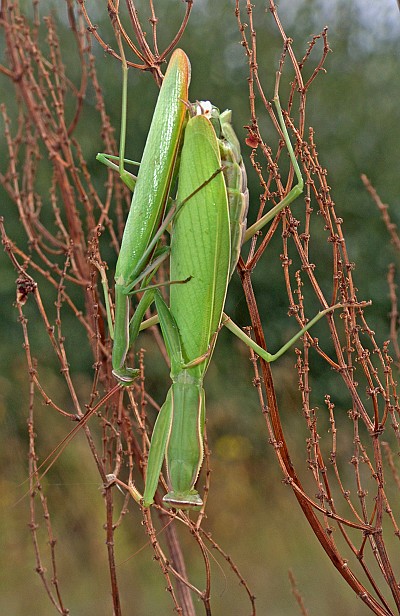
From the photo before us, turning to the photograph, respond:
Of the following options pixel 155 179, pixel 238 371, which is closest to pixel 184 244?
pixel 155 179

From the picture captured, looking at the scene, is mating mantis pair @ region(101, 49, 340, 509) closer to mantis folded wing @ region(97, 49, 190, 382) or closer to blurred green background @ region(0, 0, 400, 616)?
mantis folded wing @ region(97, 49, 190, 382)

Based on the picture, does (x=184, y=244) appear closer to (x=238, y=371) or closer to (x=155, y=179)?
(x=155, y=179)

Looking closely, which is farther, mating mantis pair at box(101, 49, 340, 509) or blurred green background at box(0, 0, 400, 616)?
blurred green background at box(0, 0, 400, 616)

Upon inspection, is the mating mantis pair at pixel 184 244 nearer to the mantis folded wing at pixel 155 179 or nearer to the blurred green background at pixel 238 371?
the mantis folded wing at pixel 155 179

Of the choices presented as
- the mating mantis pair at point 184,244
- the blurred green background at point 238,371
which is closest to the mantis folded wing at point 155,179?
the mating mantis pair at point 184,244

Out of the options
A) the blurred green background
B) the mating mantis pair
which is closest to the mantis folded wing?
the mating mantis pair

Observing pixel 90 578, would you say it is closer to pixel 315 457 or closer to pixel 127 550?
pixel 127 550
